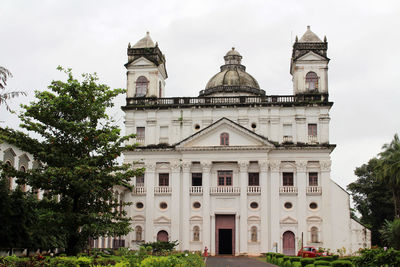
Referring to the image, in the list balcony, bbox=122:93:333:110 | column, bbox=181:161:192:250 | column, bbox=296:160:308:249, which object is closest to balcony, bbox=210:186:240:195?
column, bbox=181:161:192:250

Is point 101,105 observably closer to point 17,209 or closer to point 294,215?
point 17,209

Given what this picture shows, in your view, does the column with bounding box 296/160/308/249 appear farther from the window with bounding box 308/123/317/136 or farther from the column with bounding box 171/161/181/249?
the column with bounding box 171/161/181/249

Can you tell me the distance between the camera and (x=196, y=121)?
49531 mm

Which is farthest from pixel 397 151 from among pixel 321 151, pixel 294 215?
pixel 294 215

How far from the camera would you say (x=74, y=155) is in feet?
88.1

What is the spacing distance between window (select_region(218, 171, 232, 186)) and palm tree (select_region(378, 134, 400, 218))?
Answer: 14385mm

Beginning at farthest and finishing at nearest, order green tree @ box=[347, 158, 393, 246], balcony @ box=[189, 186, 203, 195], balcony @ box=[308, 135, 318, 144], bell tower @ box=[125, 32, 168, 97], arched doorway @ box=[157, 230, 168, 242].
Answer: green tree @ box=[347, 158, 393, 246] < bell tower @ box=[125, 32, 168, 97] < balcony @ box=[308, 135, 318, 144] < balcony @ box=[189, 186, 203, 195] < arched doorway @ box=[157, 230, 168, 242]

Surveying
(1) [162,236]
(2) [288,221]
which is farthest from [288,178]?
(1) [162,236]

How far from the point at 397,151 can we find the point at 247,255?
19.9m

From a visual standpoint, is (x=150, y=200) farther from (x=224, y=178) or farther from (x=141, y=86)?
(x=141, y=86)

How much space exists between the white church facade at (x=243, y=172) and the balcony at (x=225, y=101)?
0.10 metres

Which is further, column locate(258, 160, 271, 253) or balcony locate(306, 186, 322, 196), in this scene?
balcony locate(306, 186, 322, 196)

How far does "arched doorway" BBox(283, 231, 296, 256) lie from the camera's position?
151ft

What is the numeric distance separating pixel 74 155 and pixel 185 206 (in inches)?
868
